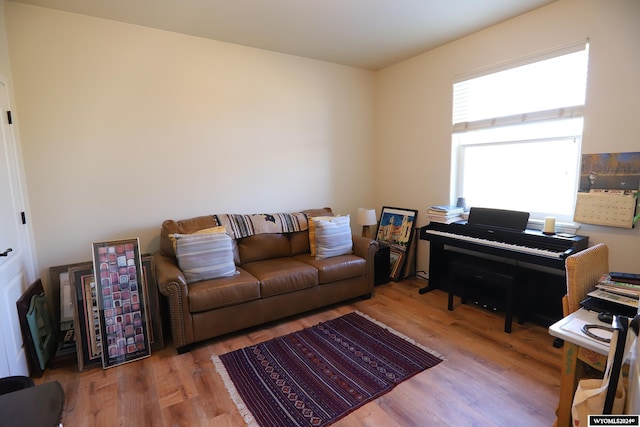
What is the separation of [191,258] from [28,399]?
1558mm

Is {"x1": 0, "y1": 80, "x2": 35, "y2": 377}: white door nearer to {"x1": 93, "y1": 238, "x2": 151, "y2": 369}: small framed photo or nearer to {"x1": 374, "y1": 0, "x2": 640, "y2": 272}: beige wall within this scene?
{"x1": 93, "y1": 238, "x2": 151, "y2": 369}: small framed photo

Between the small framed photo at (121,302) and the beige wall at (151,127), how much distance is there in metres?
0.56

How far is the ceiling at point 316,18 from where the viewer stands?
2475mm

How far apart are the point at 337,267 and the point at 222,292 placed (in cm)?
111

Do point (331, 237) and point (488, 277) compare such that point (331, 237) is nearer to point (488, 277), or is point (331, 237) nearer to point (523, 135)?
point (488, 277)

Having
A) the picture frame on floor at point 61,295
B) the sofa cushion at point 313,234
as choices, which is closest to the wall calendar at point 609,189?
the sofa cushion at point 313,234

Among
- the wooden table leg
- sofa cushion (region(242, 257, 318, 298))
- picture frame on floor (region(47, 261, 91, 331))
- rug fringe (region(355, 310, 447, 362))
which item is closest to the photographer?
the wooden table leg

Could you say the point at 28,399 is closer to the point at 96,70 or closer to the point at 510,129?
the point at 96,70

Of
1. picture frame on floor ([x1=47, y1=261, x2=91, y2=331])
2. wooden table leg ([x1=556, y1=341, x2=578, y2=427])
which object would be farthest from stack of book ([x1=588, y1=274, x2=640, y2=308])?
picture frame on floor ([x1=47, y1=261, x2=91, y2=331])

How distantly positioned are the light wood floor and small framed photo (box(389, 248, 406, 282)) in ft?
3.41

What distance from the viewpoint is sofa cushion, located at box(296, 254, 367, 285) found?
3043mm

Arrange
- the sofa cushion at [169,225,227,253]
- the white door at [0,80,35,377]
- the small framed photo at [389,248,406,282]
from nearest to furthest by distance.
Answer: the white door at [0,80,35,377], the sofa cushion at [169,225,227,253], the small framed photo at [389,248,406,282]

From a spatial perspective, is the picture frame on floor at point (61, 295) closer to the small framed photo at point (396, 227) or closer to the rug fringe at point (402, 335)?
the rug fringe at point (402, 335)

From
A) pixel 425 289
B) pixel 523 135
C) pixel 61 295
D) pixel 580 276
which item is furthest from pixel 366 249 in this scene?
pixel 61 295
